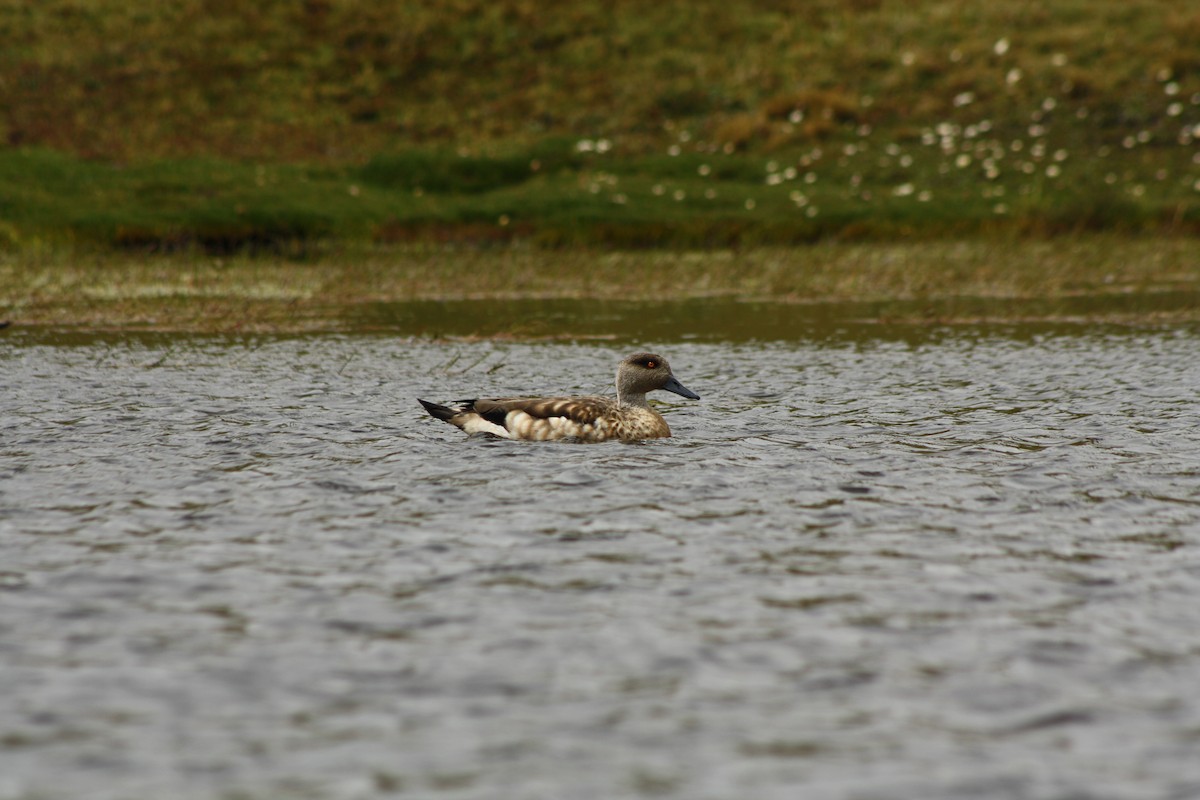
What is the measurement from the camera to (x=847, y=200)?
46.3 m

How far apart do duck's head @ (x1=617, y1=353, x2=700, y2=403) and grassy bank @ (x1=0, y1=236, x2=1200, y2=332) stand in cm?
1174

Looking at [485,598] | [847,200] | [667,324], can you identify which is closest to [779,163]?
[847,200]

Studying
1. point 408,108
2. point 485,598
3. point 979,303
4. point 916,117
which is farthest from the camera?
point 408,108

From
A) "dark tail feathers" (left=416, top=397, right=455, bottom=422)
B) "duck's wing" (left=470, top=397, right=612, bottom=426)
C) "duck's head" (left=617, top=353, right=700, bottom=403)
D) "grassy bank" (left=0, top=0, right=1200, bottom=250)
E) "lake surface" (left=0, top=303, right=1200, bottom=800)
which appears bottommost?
"lake surface" (left=0, top=303, right=1200, bottom=800)

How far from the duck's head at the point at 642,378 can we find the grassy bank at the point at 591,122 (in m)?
26.1

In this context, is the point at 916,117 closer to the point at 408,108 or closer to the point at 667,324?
the point at 408,108

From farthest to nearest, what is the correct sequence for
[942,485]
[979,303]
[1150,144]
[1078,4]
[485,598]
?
[1078,4] < [1150,144] < [979,303] < [942,485] < [485,598]

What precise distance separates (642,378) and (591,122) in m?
44.7

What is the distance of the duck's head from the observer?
1540cm

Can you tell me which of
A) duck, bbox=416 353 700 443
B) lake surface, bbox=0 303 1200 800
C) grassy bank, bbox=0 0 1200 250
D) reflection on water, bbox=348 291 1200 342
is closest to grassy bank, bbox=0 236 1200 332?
reflection on water, bbox=348 291 1200 342

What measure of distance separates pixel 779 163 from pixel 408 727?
155 ft

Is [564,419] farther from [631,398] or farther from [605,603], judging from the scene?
[605,603]

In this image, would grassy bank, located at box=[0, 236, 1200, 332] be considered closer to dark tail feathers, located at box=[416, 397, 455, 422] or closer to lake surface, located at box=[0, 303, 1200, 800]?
dark tail feathers, located at box=[416, 397, 455, 422]

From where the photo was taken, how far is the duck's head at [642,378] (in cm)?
1540
